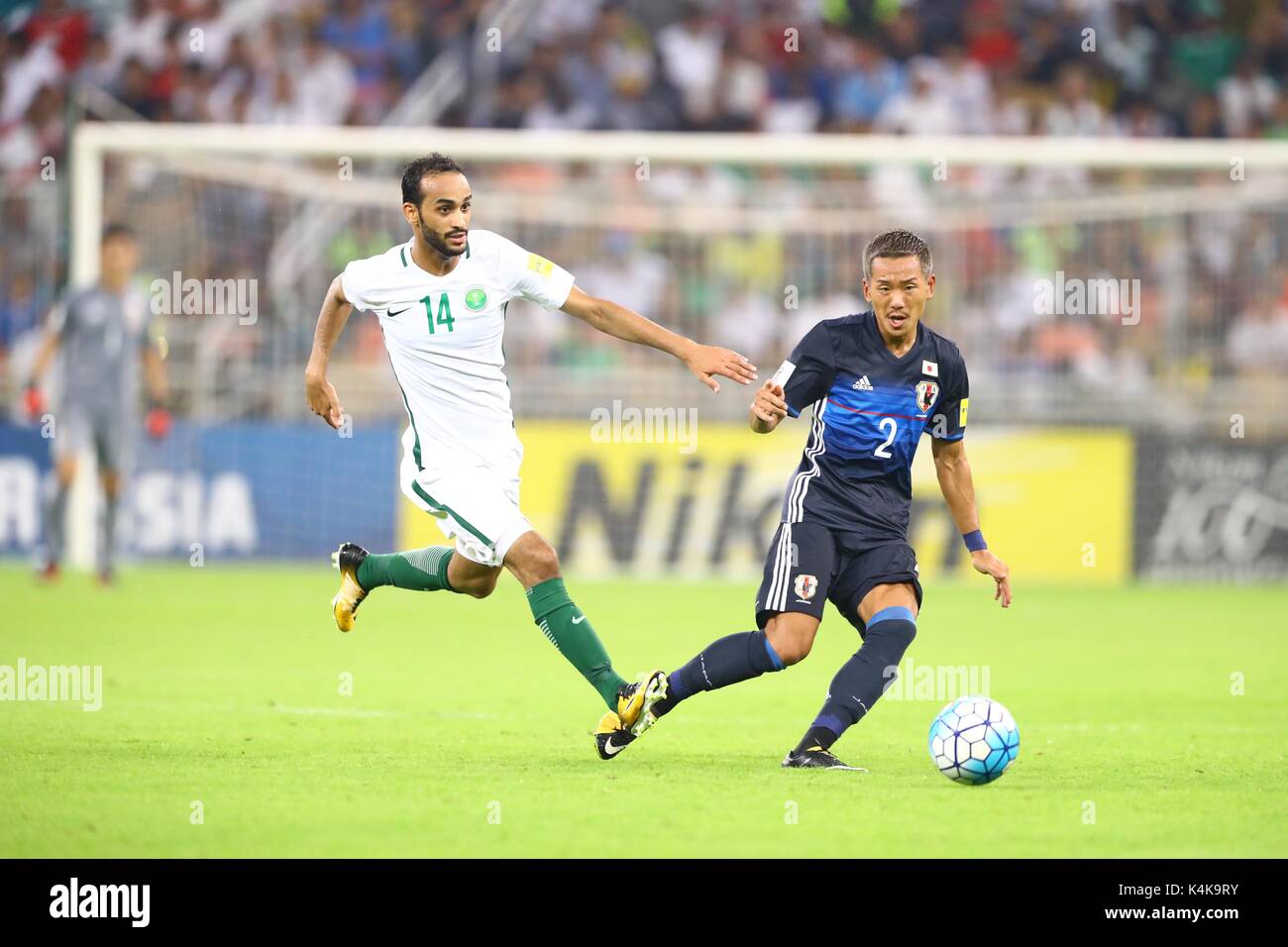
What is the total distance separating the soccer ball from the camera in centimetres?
655

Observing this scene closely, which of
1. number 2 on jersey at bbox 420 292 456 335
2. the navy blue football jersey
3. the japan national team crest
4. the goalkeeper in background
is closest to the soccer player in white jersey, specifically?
number 2 on jersey at bbox 420 292 456 335

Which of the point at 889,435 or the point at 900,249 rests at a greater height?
the point at 900,249

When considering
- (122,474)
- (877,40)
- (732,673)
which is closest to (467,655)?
(732,673)

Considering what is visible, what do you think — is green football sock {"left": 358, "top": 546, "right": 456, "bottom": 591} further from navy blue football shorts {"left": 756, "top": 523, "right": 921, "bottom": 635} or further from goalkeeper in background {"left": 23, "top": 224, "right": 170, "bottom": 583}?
goalkeeper in background {"left": 23, "top": 224, "right": 170, "bottom": 583}

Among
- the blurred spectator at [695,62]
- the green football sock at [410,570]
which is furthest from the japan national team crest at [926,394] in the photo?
the blurred spectator at [695,62]

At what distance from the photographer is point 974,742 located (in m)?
6.56

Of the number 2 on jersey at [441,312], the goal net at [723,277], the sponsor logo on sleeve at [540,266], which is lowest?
the number 2 on jersey at [441,312]

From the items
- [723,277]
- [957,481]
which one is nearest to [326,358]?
[957,481]

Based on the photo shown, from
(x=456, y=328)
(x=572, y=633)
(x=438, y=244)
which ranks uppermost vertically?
(x=438, y=244)

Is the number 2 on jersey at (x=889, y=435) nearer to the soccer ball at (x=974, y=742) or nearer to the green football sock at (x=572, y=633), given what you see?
the soccer ball at (x=974, y=742)

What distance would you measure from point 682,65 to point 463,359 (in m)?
14.5

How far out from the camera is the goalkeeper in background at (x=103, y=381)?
15.4 metres

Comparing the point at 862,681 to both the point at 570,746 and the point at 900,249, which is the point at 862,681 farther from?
the point at 900,249

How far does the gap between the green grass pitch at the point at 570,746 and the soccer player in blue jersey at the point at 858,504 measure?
0.33 metres
